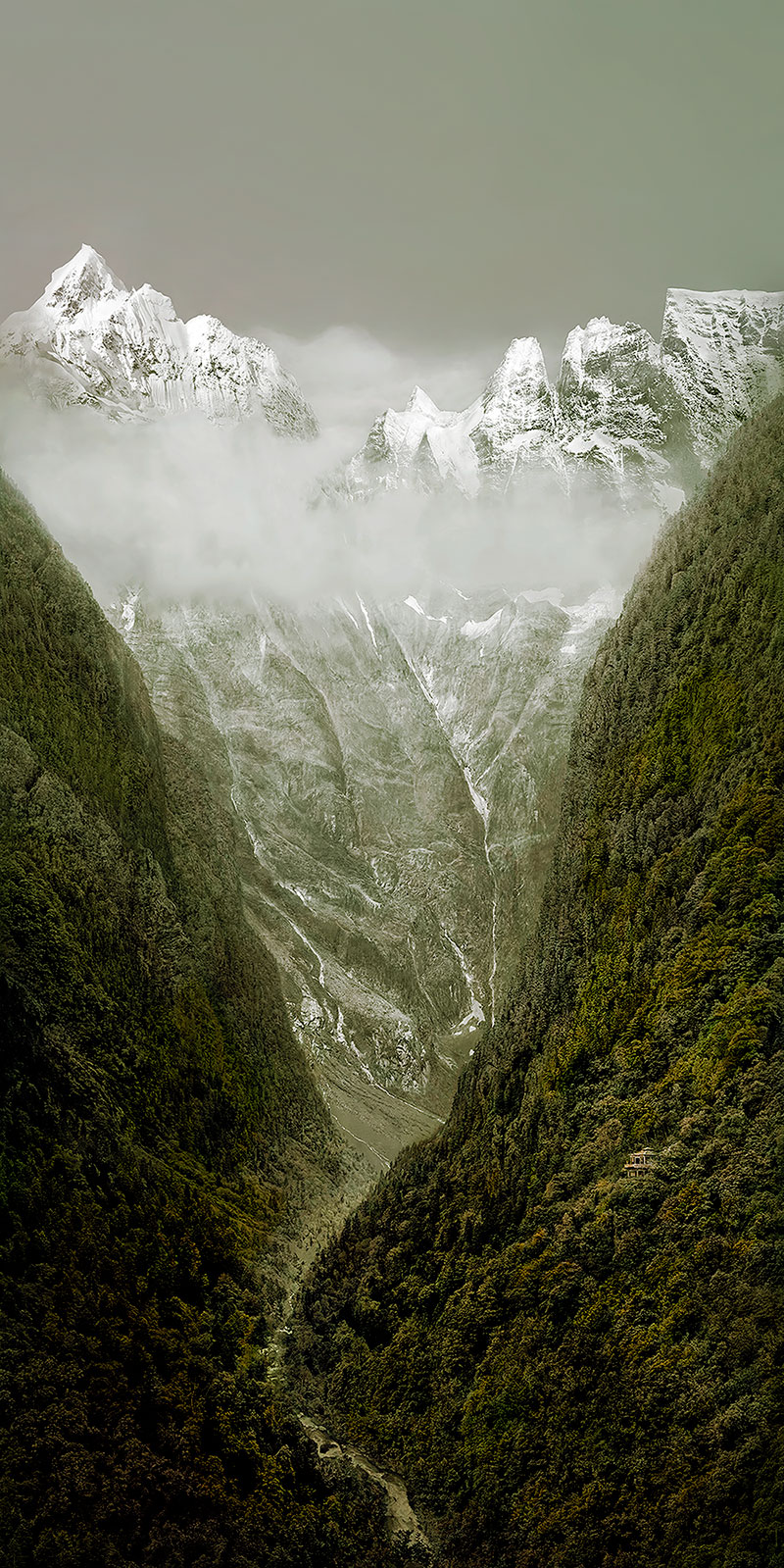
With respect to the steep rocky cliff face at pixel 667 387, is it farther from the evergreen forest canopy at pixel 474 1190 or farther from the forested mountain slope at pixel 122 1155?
the forested mountain slope at pixel 122 1155

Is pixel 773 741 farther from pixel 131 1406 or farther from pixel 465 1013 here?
pixel 465 1013

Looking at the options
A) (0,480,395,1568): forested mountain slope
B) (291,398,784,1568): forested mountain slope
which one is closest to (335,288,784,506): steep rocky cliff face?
(291,398,784,1568): forested mountain slope

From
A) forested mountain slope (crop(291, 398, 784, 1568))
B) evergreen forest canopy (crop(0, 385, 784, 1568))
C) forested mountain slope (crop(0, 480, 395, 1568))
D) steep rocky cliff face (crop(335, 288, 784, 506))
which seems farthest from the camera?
steep rocky cliff face (crop(335, 288, 784, 506))

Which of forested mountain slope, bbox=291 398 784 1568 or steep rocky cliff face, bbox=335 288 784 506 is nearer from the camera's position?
forested mountain slope, bbox=291 398 784 1568

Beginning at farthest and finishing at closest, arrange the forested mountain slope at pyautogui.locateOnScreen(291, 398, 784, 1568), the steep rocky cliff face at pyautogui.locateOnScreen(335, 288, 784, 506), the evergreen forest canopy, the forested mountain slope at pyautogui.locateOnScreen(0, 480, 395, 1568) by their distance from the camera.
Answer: the steep rocky cliff face at pyautogui.locateOnScreen(335, 288, 784, 506)
the forested mountain slope at pyautogui.locateOnScreen(0, 480, 395, 1568)
the evergreen forest canopy
the forested mountain slope at pyautogui.locateOnScreen(291, 398, 784, 1568)

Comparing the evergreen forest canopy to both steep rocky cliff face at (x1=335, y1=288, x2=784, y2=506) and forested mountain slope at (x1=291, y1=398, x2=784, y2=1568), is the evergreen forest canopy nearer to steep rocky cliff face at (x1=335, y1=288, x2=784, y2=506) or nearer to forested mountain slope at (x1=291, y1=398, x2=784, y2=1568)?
forested mountain slope at (x1=291, y1=398, x2=784, y2=1568)

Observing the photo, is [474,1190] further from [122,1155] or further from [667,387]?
[667,387]

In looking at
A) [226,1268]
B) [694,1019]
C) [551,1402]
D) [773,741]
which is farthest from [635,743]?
[226,1268]
